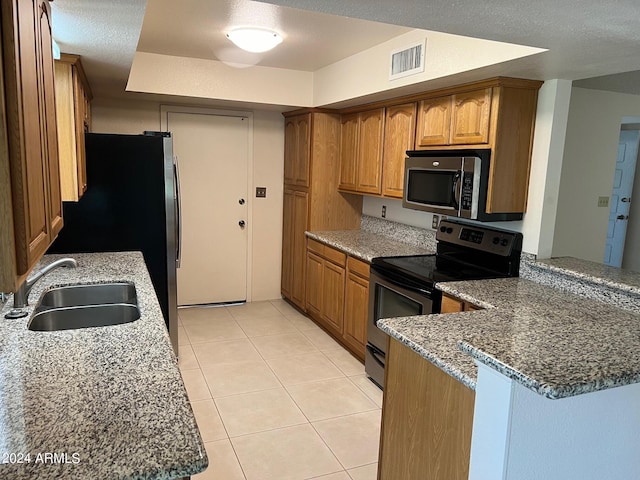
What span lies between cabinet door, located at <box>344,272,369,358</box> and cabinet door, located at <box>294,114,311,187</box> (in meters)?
1.26

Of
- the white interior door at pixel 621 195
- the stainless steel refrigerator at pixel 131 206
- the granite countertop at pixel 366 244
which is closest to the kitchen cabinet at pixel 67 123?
the stainless steel refrigerator at pixel 131 206

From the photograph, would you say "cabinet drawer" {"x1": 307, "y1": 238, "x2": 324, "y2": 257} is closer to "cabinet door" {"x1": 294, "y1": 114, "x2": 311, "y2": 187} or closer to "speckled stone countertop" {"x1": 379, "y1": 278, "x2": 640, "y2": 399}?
"cabinet door" {"x1": 294, "y1": 114, "x2": 311, "y2": 187}

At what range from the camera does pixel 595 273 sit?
2.50 meters

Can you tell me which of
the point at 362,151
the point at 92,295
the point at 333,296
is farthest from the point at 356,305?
the point at 92,295

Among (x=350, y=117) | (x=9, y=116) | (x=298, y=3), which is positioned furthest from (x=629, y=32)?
(x=350, y=117)

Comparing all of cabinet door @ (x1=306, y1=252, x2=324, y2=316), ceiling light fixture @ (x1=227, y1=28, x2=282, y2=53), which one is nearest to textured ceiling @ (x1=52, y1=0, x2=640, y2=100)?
ceiling light fixture @ (x1=227, y1=28, x2=282, y2=53)

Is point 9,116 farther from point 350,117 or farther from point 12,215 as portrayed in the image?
point 350,117

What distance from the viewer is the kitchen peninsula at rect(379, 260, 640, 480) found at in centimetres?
133

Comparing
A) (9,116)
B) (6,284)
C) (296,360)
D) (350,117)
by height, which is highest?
(350,117)

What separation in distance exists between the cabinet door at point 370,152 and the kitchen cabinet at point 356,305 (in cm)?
69

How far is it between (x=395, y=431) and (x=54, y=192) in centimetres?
154

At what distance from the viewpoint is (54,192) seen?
5.02ft

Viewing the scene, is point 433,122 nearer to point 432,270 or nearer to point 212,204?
point 432,270

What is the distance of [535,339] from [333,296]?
2.61 meters
